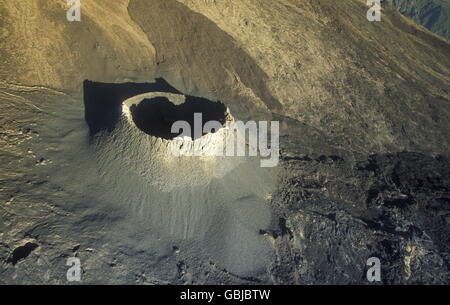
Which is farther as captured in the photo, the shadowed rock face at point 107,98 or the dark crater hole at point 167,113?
the dark crater hole at point 167,113

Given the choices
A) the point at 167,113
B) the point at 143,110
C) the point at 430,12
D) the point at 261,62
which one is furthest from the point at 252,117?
the point at 430,12

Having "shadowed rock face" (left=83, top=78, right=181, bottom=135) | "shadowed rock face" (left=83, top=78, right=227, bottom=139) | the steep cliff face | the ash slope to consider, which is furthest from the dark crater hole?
the steep cliff face

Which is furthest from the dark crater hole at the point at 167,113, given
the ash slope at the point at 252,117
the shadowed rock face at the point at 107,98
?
the ash slope at the point at 252,117

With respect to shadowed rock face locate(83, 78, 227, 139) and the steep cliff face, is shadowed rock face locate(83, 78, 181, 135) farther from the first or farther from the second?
the steep cliff face

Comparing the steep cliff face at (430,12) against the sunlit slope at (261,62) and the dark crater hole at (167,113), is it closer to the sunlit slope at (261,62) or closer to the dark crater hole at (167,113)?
the sunlit slope at (261,62)

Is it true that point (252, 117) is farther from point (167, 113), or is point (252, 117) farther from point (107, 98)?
point (107, 98)

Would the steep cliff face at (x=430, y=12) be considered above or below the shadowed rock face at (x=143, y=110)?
above

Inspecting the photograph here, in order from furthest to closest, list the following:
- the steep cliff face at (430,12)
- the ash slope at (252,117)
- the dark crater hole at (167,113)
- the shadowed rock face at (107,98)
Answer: the steep cliff face at (430,12), the dark crater hole at (167,113), the shadowed rock face at (107,98), the ash slope at (252,117)
